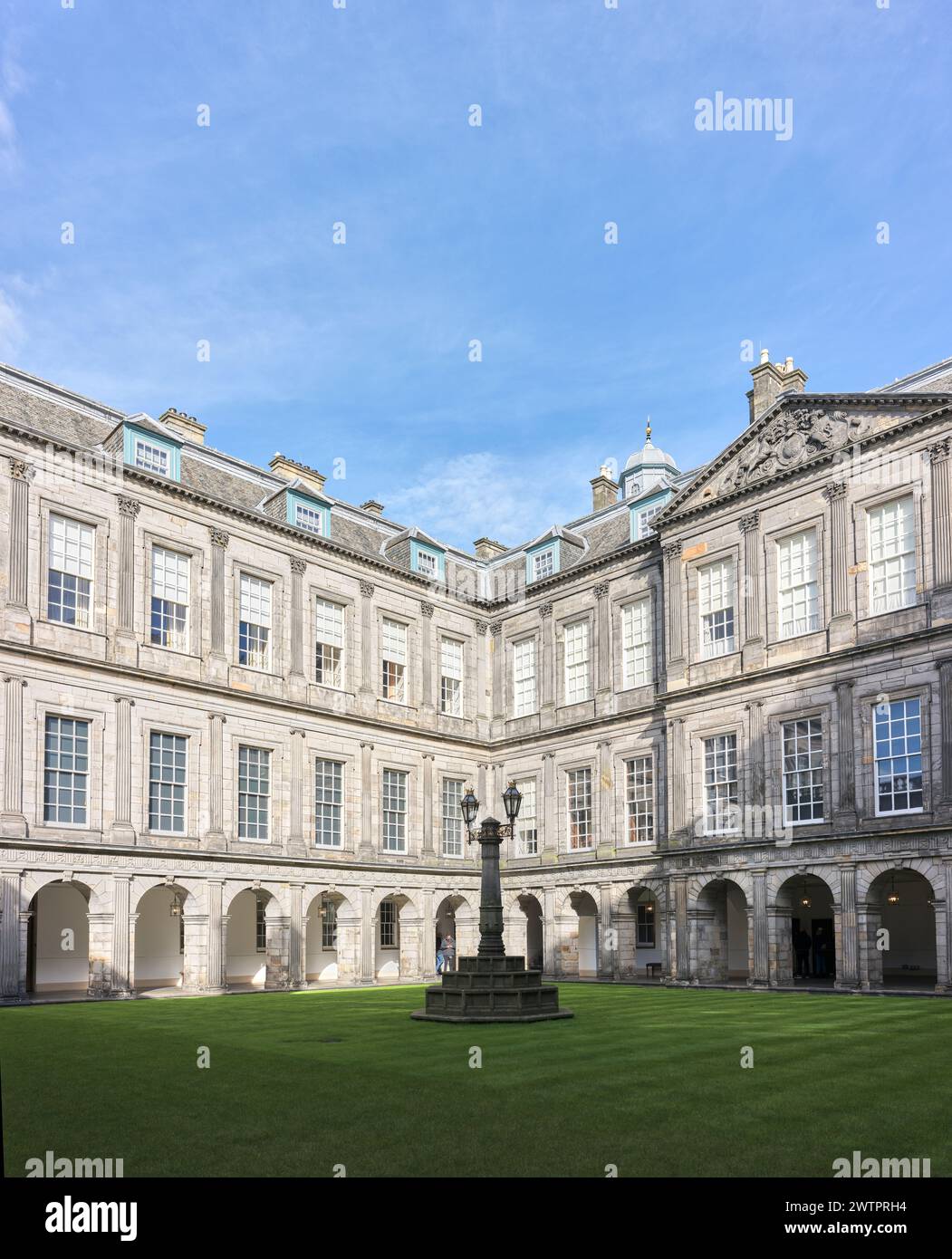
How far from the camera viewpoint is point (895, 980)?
1281 inches

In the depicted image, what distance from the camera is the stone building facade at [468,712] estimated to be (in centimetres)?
2867

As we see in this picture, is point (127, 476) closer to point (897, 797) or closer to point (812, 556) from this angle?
point (812, 556)

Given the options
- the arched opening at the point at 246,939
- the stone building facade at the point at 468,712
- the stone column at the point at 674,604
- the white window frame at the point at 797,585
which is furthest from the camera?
the arched opening at the point at 246,939

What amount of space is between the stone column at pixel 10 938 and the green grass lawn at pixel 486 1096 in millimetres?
8101

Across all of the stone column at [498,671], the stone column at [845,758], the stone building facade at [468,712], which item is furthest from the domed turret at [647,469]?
the stone column at [845,758]

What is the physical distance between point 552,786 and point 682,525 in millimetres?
10774

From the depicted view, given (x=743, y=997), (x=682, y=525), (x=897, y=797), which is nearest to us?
Result: (x=743, y=997)

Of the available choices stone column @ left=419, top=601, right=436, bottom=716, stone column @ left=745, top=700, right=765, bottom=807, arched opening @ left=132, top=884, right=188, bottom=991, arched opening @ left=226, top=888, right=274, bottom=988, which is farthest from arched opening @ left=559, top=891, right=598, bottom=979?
arched opening @ left=132, top=884, right=188, bottom=991

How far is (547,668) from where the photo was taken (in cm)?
4081

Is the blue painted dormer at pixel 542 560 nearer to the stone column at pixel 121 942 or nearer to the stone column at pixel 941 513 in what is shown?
the stone column at pixel 941 513

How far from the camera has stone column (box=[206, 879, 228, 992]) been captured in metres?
31.8

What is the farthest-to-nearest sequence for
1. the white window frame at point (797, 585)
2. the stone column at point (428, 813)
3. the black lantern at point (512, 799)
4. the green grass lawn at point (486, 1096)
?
the stone column at point (428, 813) < the white window frame at point (797, 585) < the black lantern at point (512, 799) < the green grass lawn at point (486, 1096)
